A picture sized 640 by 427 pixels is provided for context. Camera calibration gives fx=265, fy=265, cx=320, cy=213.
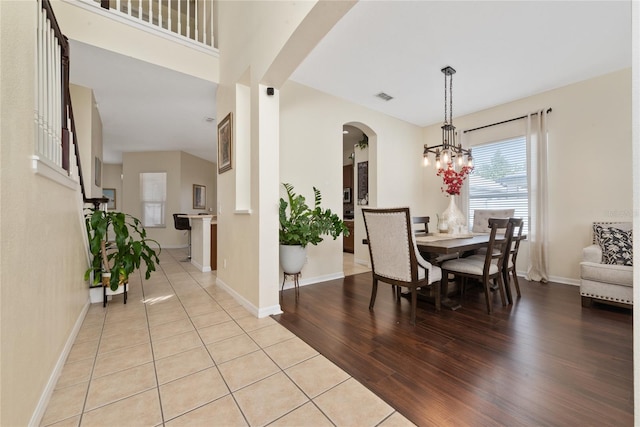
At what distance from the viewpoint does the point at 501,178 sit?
4375 mm

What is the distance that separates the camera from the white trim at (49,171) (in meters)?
1.30

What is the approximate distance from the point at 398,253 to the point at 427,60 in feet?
7.72

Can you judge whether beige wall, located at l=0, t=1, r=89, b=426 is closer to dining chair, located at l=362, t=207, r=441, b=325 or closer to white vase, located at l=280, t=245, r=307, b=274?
white vase, located at l=280, t=245, r=307, b=274

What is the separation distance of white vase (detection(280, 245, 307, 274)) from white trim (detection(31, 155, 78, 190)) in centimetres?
193

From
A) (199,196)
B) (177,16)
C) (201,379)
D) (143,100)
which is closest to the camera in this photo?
(201,379)

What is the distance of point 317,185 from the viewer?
3865 millimetres

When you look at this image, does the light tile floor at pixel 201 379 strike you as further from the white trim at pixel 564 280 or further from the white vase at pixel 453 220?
the white trim at pixel 564 280

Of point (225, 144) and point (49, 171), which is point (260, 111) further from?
point (49, 171)

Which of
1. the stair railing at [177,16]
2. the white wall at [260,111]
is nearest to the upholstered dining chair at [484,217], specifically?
the white wall at [260,111]

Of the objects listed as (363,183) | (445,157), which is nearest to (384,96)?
(445,157)

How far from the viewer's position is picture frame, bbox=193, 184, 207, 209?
25.8ft

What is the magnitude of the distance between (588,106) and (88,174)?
6995 mm

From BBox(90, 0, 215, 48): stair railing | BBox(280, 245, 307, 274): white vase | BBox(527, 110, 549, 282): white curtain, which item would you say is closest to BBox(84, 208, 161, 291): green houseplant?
BBox(280, 245, 307, 274): white vase

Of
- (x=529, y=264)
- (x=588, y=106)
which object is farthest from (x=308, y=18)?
(x=529, y=264)
